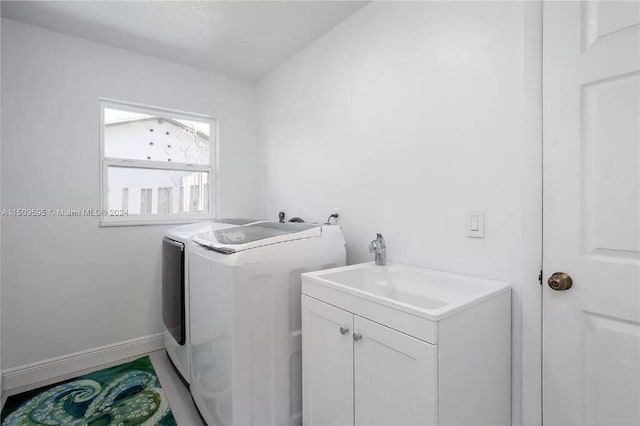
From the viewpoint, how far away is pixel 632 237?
1.07 m

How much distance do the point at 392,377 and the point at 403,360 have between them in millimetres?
90

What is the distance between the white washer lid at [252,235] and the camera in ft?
5.15

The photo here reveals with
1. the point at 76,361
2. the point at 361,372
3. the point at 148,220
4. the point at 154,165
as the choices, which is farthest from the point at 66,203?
the point at 361,372

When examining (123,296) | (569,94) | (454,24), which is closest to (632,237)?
(569,94)

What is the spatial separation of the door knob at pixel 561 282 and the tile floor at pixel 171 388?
1.92 metres

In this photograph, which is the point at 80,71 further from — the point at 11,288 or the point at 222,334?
the point at 222,334

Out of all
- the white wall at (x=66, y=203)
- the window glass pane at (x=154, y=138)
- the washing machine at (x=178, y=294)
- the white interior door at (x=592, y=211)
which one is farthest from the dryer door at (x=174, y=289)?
the white interior door at (x=592, y=211)

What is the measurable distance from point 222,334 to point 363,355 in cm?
71

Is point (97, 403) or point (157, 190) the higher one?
point (157, 190)

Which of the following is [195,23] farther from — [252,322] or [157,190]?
[252,322]

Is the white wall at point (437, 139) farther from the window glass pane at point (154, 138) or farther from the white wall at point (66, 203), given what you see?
the white wall at point (66, 203)

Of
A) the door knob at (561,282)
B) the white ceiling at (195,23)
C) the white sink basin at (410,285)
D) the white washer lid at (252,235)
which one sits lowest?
the white sink basin at (410,285)

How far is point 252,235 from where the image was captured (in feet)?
5.88

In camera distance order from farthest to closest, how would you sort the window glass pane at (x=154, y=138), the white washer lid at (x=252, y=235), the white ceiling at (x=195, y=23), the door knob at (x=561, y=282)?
the window glass pane at (x=154, y=138) → the white ceiling at (x=195, y=23) → the white washer lid at (x=252, y=235) → the door knob at (x=561, y=282)
